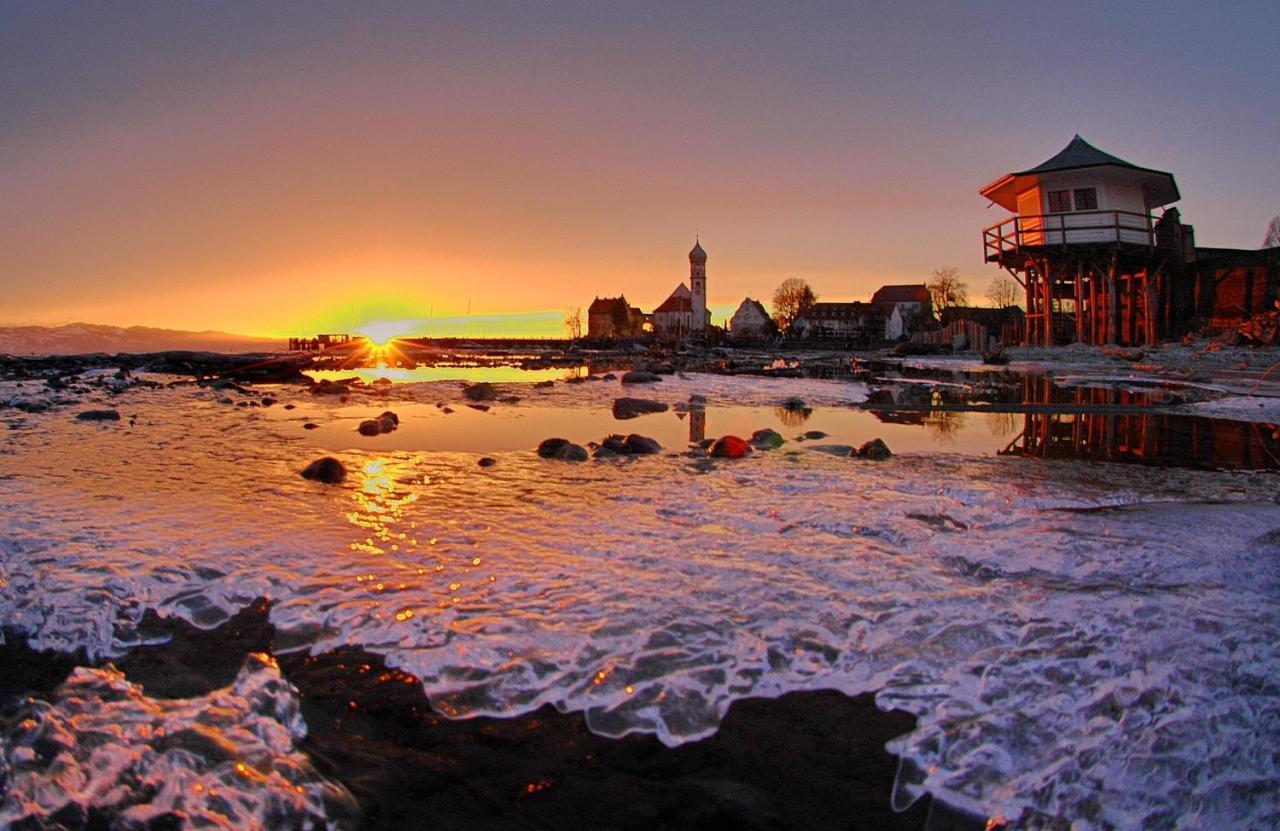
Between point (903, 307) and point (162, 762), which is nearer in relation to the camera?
point (162, 762)

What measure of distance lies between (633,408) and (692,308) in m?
134

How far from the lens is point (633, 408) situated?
1516 centimetres

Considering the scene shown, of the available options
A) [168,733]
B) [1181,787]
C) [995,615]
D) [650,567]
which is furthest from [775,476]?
[168,733]

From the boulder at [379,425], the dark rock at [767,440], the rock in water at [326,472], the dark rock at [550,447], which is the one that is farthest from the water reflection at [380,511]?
the dark rock at [767,440]

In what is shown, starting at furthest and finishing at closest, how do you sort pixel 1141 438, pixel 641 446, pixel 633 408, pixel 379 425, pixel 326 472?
pixel 633 408
pixel 379 425
pixel 1141 438
pixel 641 446
pixel 326 472

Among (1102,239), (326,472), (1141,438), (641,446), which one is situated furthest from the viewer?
(1102,239)

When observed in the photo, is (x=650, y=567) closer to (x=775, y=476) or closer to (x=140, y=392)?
(x=775, y=476)

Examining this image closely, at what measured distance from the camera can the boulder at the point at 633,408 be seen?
14711 mm

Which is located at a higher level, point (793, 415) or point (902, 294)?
point (902, 294)

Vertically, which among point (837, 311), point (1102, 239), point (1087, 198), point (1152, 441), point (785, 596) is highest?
point (837, 311)

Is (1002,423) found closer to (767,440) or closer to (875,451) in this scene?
(875,451)

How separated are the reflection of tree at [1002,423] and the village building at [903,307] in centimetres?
9706

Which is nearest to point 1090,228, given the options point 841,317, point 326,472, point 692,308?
A: point 326,472

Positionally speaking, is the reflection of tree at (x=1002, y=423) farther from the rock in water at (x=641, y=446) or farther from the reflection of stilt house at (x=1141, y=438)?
the rock in water at (x=641, y=446)
